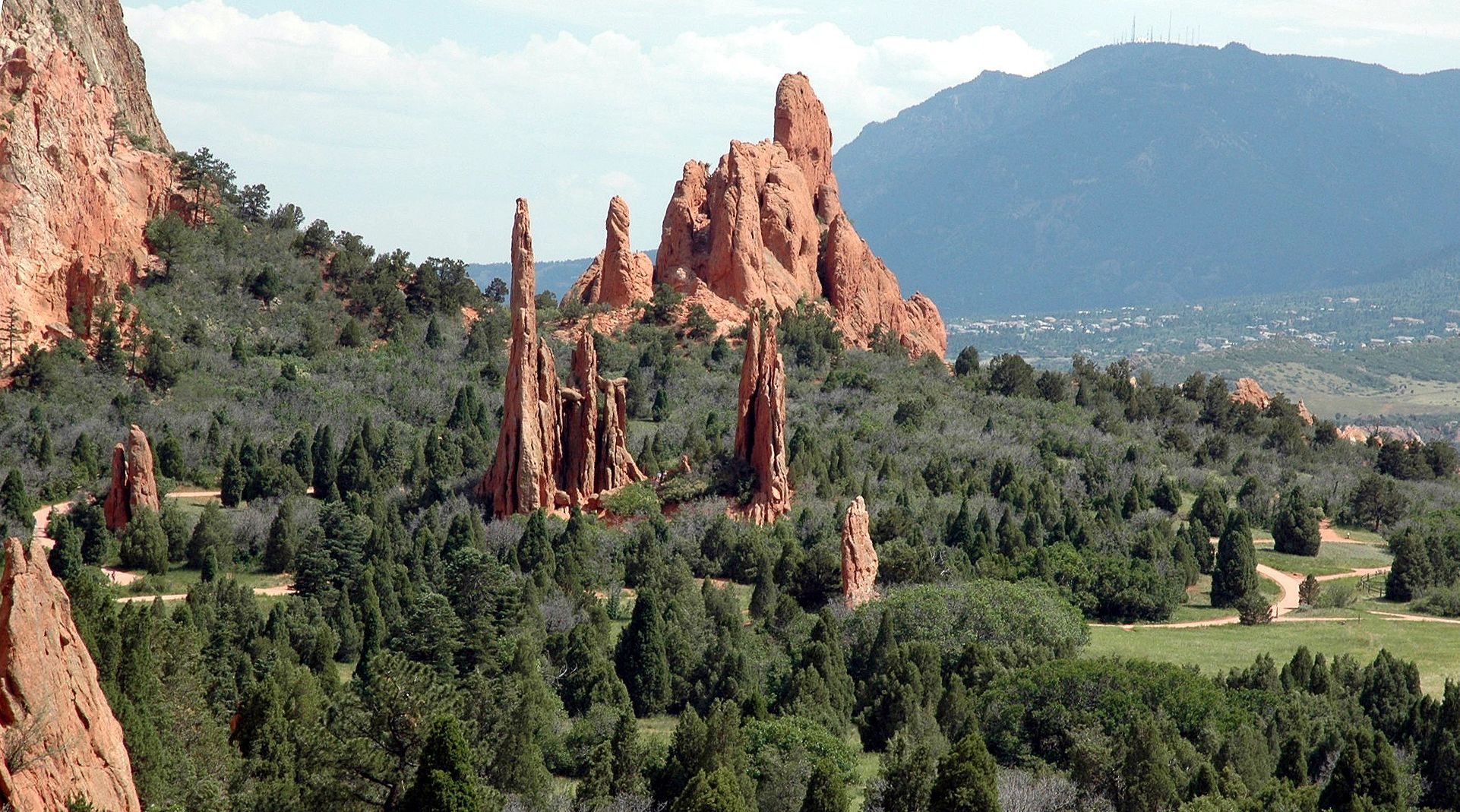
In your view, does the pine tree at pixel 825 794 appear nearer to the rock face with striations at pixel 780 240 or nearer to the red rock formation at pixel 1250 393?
the rock face with striations at pixel 780 240

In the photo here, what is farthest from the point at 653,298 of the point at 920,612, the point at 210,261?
the point at 920,612

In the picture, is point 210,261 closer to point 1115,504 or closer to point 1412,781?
point 1115,504

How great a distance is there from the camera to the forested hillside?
38156mm

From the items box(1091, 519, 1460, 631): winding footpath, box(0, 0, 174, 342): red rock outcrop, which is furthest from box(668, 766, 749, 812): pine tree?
box(0, 0, 174, 342): red rock outcrop

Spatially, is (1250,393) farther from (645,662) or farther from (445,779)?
(445,779)

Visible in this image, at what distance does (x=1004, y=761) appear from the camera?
144ft

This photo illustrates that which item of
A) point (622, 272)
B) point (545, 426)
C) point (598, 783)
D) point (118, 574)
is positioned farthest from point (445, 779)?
point (622, 272)

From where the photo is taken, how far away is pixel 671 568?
6016cm

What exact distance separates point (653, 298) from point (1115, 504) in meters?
29.5

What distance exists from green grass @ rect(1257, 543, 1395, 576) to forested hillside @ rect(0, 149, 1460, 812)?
76 centimetres

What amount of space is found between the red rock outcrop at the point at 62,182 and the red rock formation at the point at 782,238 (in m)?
24.2

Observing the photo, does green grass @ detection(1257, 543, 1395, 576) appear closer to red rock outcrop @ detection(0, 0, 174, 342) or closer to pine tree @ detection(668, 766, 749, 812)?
pine tree @ detection(668, 766, 749, 812)

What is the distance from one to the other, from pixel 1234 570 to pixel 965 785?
104 feet

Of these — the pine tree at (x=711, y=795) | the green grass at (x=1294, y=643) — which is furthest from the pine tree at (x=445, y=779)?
the green grass at (x=1294, y=643)
